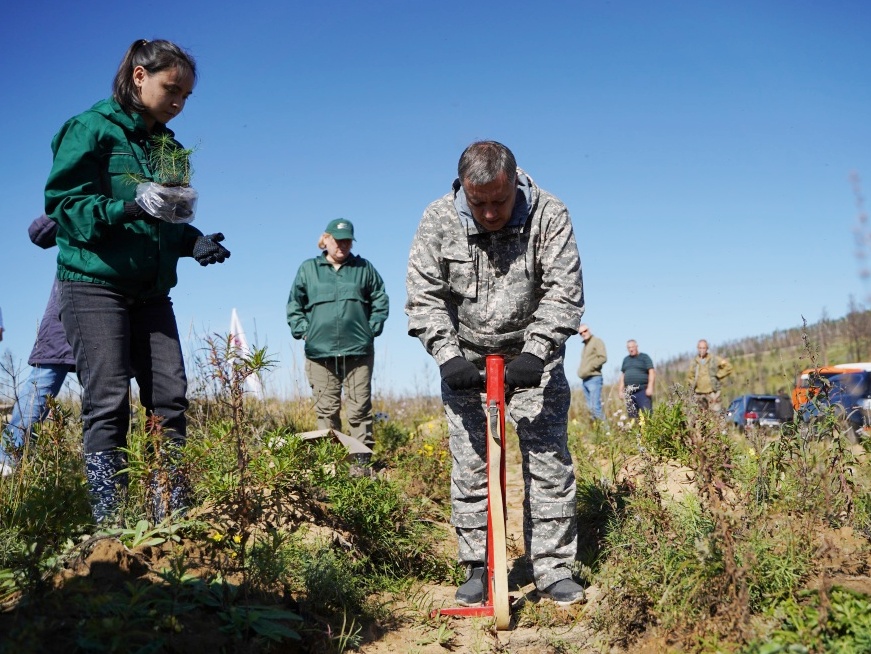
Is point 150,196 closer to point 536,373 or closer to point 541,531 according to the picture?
point 536,373

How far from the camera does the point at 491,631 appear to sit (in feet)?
11.1

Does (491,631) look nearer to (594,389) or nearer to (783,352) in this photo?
(594,389)

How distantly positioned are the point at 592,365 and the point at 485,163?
10.2 metres

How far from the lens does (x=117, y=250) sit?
139 inches

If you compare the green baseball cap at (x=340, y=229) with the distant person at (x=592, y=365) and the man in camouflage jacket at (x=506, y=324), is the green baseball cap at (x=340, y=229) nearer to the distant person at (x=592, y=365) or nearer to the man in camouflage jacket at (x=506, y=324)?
the man in camouflage jacket at (x=506, y=324)

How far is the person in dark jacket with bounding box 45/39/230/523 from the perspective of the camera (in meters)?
3.46

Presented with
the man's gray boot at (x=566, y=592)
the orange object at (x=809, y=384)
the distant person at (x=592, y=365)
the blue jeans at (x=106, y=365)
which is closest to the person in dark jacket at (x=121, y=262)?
the blue jeans at (x=106, y=365)

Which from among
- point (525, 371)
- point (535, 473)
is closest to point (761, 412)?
point (535, 473)

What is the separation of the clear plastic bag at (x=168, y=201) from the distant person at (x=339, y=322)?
Result: 325 cm

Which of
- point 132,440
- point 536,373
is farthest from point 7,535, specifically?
point 536,373

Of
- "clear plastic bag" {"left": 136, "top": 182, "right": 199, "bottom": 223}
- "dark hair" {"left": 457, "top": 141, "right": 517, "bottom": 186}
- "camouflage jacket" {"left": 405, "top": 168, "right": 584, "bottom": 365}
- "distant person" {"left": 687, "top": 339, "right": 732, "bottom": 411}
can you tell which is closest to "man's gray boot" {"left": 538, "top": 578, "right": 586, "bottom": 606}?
"camouflage jacket" {"left": 405, "top": 168, "right": 584, "bottom": 365}

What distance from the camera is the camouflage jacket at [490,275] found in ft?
12.1

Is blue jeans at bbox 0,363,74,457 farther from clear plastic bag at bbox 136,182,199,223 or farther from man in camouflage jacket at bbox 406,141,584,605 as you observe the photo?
man in camouflage jacket at bbox 406,141,584,605

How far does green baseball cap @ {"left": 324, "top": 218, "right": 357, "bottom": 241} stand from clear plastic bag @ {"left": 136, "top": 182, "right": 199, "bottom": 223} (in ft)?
11.1
